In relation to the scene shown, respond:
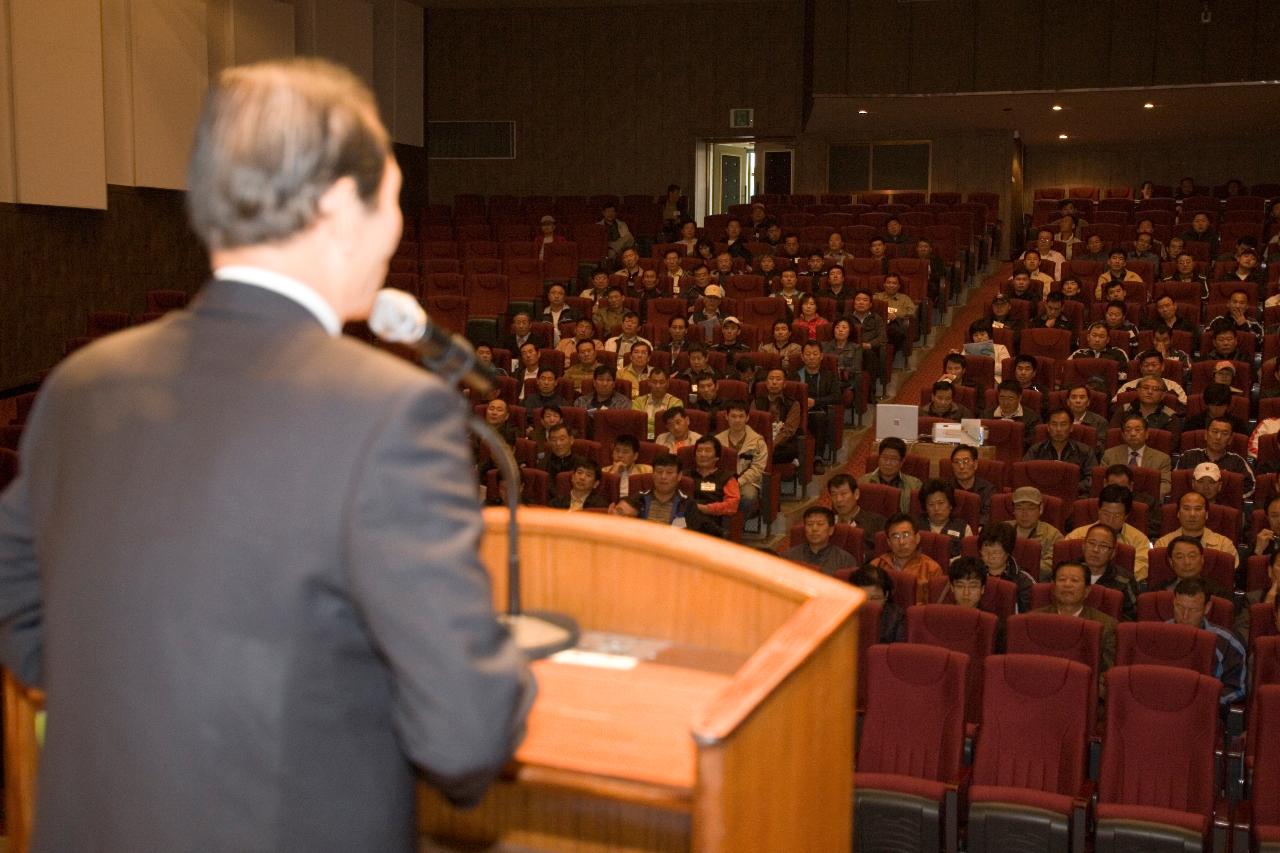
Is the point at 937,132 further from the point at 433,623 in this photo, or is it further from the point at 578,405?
the point at 433,623

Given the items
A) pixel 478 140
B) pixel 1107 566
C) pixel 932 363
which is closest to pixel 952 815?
pixel 1107 566

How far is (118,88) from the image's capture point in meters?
8.88

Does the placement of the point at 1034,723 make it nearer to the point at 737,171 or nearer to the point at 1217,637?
the point at 1217,637

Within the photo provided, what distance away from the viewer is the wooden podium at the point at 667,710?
89 centimetres

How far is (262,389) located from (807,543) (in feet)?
14.8

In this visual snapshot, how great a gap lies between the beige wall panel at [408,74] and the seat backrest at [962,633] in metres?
10.1

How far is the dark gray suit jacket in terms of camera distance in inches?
28.4

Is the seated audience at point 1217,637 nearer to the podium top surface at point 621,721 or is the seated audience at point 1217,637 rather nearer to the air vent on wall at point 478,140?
the podium top surface at point 621,721

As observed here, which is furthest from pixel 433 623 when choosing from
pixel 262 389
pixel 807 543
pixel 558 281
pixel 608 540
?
pixel 558 281

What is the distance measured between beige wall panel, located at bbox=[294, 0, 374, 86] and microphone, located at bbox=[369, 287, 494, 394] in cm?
1065

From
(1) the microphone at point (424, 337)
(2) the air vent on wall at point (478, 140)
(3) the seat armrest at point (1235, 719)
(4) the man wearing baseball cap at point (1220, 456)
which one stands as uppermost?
(2) the air vent on wall at point (478, 140)

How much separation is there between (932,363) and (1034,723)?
511cm

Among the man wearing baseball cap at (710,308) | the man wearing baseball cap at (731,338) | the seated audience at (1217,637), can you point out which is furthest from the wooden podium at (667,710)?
the man wearing baseball cap at (710,308)

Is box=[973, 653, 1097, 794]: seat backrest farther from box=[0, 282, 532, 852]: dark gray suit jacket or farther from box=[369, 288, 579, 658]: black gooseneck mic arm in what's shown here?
box=[0, 282, 532, 852]: dark gray suit jacket
